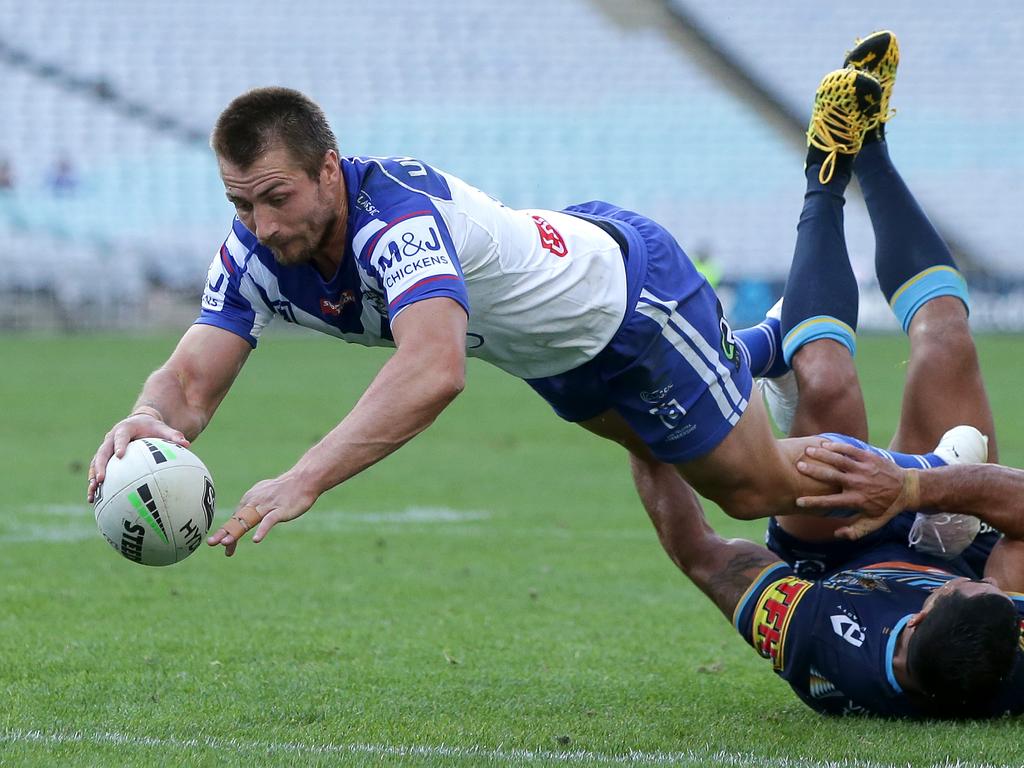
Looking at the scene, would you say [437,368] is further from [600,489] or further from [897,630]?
[600,489]

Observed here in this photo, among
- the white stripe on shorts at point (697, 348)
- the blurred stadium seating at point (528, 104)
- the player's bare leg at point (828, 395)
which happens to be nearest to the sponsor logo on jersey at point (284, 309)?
the white stripe on shorts at point (697, 348)

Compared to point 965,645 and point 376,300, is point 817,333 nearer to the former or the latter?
point 965,645

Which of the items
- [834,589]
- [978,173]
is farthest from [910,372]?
[978,173]

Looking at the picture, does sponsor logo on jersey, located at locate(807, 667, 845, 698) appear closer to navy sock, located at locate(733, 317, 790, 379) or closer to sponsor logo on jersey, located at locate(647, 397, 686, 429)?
sponsor logo on jersey, located at locate(647, 397, 686, 429)

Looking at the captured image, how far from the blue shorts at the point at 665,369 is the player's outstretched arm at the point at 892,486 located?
0.41 m

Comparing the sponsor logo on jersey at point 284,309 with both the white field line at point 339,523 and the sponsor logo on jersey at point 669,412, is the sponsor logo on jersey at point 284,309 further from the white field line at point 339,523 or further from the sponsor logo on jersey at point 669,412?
the white field line at point 339,523

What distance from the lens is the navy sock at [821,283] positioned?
6340 millimetres

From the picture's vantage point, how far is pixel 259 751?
4.14m

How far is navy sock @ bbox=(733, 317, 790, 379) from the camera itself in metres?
6.49

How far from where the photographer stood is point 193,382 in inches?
193

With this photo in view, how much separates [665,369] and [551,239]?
619mm

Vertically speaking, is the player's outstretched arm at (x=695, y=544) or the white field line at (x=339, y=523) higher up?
the player's outstretched arm at (x=695, y=544)

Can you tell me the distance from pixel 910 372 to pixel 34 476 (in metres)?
7.15

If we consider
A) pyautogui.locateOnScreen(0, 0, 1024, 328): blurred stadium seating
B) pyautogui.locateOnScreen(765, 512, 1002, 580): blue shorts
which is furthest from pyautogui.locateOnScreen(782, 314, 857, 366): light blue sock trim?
pyautogui.locateOnScreen(0, 0, 1024, 328): blurred stadium seating
